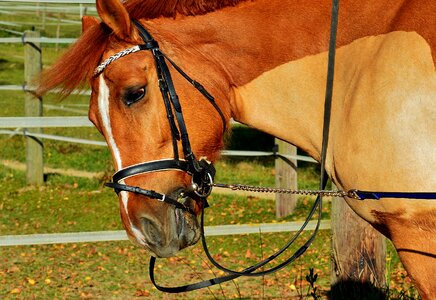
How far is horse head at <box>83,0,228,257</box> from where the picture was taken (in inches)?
107

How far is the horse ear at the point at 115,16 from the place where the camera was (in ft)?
8.80

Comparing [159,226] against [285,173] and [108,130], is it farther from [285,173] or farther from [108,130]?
[285,173]

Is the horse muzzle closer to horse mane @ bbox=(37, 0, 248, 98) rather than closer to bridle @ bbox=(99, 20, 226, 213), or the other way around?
bridle @ bbox=(99, 20, 226, 213)

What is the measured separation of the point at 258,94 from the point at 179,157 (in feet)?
1.31

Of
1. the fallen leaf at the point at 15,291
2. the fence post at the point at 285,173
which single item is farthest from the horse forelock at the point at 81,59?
the fence post at the point at 285,173

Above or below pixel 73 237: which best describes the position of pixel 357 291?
below

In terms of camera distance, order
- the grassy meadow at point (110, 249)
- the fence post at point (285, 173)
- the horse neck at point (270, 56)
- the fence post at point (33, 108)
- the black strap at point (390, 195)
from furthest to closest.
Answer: the fence post at point (33, 108) < the fence post at point (285, 173) < the grassy meadow at point (110, 249) < the horse neck at point (270, 56) < the black strap at point (390, 195)

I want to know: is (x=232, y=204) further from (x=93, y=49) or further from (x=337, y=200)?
(x=93, y=49)

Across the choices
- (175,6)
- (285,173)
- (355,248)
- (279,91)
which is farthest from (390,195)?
(285,173)

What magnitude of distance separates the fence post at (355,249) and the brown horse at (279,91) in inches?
70.0

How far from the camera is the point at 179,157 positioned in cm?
276

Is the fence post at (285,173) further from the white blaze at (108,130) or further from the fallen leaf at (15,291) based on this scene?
the white blaze at (108,130)

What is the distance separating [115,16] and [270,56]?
1.92 feet

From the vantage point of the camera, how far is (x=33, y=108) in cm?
807
